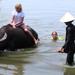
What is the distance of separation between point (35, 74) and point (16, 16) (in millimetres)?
4528

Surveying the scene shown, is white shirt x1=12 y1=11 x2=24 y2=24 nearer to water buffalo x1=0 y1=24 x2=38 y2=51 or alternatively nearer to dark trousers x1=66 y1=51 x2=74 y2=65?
water buffalo x1=0 y1=24 x2=38 y2=51

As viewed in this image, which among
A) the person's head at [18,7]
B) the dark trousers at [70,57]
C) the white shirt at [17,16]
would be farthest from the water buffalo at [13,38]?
the dark trousers at [70,57]

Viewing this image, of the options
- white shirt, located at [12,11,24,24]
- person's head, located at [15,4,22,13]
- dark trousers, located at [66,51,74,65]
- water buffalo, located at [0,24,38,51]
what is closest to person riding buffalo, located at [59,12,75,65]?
dark trousers, located at [66,51,74,65]

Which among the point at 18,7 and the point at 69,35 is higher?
the point at 18,7

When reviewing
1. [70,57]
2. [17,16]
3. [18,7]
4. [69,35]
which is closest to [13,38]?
[17,16]

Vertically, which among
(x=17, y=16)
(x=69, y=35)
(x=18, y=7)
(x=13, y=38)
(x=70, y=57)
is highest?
(x=18, y=7)

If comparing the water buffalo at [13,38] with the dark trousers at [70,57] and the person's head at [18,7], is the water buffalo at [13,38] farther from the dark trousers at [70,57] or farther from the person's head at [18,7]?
the dark trousers at [70,57]

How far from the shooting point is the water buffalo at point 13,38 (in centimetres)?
1348

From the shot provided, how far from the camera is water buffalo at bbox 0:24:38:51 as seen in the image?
1348 centimetres

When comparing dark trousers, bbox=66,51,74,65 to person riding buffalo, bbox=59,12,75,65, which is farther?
dark trousers, bbox=66,51,74,65

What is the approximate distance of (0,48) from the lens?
13.4 metres

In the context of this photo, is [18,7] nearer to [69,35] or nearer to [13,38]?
[13,38]

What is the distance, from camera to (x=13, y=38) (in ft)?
45.2

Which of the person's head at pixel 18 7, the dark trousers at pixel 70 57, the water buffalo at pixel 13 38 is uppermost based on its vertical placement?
the person's head at pixel 18 7
